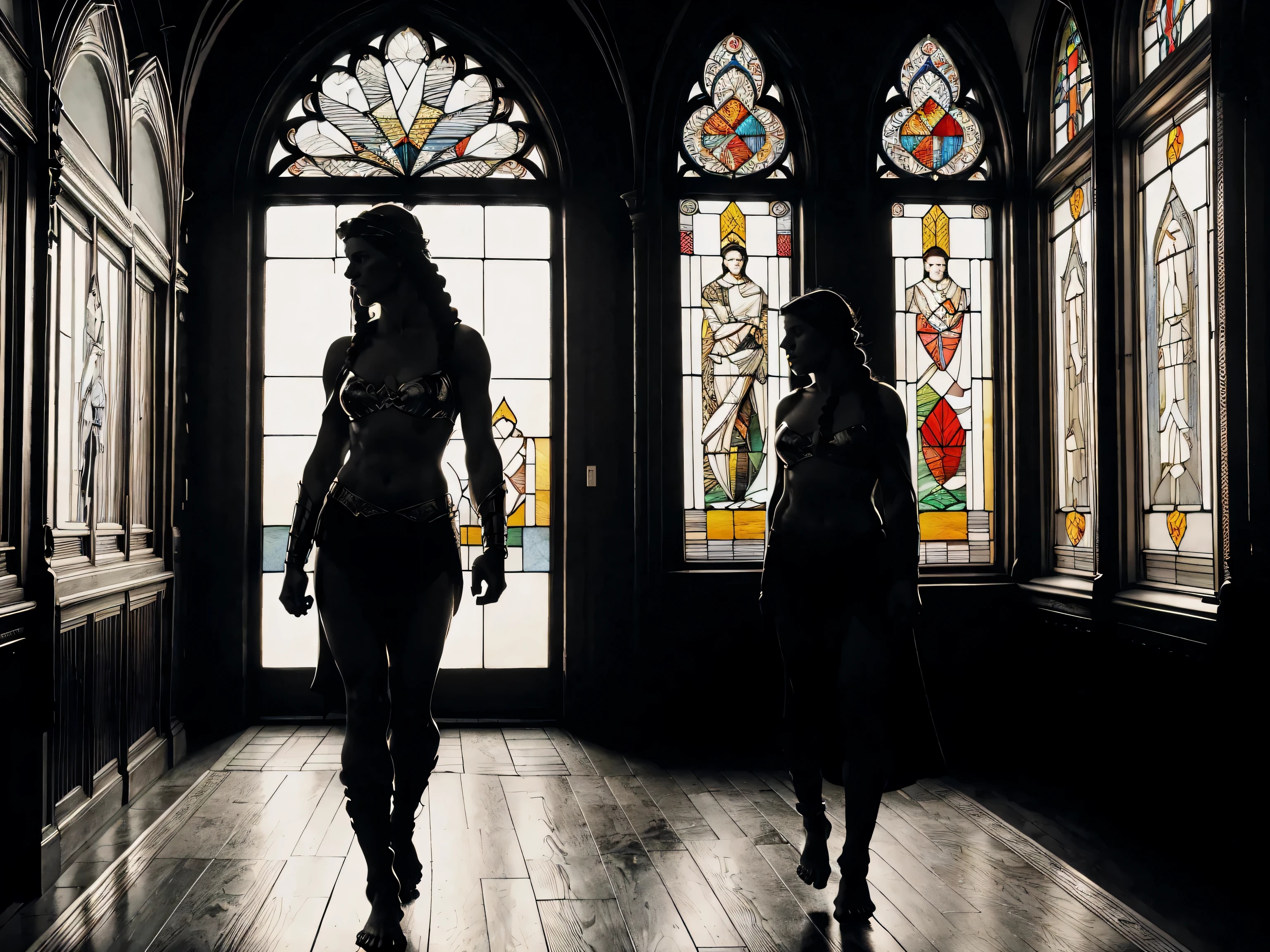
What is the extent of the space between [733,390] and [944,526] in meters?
1.21

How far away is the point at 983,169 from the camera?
16.6 ft

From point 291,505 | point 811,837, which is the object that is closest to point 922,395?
point 811,837

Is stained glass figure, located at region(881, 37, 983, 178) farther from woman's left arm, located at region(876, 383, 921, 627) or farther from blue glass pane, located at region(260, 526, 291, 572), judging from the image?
blue glass pane, located at region(260, 526, 291, 572)

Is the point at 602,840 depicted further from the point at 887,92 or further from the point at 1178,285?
the point at 887,92

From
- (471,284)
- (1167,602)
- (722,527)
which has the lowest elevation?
(1167,602)

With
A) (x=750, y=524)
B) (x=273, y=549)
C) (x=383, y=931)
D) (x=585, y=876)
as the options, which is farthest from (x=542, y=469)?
(x=383, y=931)

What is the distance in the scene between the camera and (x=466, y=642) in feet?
16.9

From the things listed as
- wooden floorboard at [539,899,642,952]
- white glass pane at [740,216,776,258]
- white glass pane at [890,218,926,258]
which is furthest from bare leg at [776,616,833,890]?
white glass pane at [890,218,926,258]

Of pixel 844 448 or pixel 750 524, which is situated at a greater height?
pixel 844 448

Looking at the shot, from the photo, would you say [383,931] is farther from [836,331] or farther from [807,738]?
[836,331]

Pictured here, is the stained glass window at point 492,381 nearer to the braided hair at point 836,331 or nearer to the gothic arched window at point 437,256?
the gothic arched window at point 437,256

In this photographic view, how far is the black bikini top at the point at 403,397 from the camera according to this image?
2551 mm

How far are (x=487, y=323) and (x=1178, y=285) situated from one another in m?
3.10

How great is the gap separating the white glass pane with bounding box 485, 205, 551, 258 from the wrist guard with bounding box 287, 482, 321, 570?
2.88m
